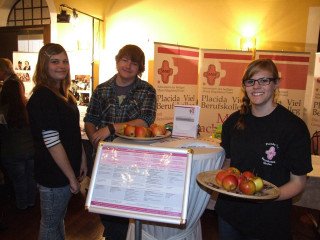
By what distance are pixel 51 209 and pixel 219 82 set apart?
3258 mm

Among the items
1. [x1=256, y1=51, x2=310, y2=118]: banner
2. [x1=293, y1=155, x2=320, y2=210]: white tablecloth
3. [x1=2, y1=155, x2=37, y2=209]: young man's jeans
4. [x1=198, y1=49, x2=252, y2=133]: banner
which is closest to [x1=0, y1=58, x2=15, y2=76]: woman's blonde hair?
[x1=2, y1=155, x2=37, y2=209]: young man's jeans

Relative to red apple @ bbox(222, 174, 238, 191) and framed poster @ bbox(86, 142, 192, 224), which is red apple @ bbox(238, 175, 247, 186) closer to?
red apple @ bbox(222, 174, 238, 191)

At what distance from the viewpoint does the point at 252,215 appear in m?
1.46

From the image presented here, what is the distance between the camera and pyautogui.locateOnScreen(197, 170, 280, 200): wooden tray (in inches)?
46.4

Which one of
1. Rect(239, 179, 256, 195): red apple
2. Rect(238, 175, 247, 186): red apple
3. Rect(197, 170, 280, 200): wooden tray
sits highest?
Rect(238, 175, 247, 186): red apple

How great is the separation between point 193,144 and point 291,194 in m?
0.62

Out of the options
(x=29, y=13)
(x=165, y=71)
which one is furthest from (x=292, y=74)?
(x=29, y=13)

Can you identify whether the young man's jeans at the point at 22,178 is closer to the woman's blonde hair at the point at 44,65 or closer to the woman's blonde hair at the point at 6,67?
the woman's blonde hair at the point at 6,67

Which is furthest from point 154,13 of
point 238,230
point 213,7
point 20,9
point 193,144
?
point 238,230

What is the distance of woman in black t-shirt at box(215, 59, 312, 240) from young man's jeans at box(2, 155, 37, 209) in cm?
242

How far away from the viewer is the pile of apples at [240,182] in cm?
123

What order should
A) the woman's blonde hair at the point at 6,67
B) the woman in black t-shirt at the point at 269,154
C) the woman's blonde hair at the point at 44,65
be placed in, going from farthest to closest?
1. the woman's blonde hair at the point at 6,67
2. the woman's blonde hair at the point at 44,65
3. the woman in black t-shirt at the point at 269,154

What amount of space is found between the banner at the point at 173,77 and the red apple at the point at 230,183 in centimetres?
303

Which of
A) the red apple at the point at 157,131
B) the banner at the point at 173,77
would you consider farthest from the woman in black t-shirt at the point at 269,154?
the banner at the point at 173,77
